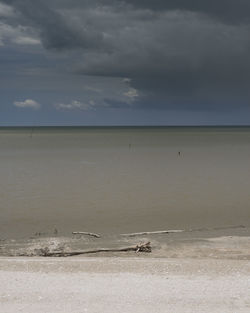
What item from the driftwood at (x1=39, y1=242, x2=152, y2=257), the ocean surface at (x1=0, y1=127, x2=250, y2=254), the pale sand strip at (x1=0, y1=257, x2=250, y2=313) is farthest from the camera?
the ocean surface at (x1=0, y1=127, x2=250, y2=254)

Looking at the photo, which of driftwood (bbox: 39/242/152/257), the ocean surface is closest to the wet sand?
driftwood (bbox: 39/242/152/257)

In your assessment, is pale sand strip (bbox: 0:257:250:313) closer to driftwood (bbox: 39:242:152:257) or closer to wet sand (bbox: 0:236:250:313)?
wet sand (bbox: 0:236:250:313)

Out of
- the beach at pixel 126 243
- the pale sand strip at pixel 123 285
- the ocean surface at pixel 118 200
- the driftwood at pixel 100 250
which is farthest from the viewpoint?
the ocean surface at pixel 118 200

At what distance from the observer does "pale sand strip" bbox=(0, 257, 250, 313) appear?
22.5ft

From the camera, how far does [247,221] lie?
15703 mm

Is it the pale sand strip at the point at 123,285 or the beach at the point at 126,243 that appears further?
the beach at the point at 126,243

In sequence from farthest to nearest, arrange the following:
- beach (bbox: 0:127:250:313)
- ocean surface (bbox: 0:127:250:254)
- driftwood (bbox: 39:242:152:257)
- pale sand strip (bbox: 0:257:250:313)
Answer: ocean surface (bbox: 0:127:250:254) < driftwood (bbox: 39:242:152:257) < beach (bbox: 0:127:250:313) < pale sand strip (bbox: 0:257:250:313)

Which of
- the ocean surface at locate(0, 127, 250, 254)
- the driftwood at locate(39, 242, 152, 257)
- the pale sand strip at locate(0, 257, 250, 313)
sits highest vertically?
the ocean surface at locate(0, 127, 250, 254)

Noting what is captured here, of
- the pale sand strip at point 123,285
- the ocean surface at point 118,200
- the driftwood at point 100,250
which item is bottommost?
the pale sand strip at point 123,285

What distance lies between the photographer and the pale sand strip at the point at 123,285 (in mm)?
6867

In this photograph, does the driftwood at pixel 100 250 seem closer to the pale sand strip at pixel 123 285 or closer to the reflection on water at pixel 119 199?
the pale sand strip at pixel 123 285

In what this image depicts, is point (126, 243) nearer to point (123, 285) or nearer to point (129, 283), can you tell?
point (129, 283)

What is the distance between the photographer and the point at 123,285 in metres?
7.93

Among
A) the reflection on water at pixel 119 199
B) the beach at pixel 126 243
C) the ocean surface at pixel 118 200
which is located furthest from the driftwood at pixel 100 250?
the reflection on water at pixel 119 199
